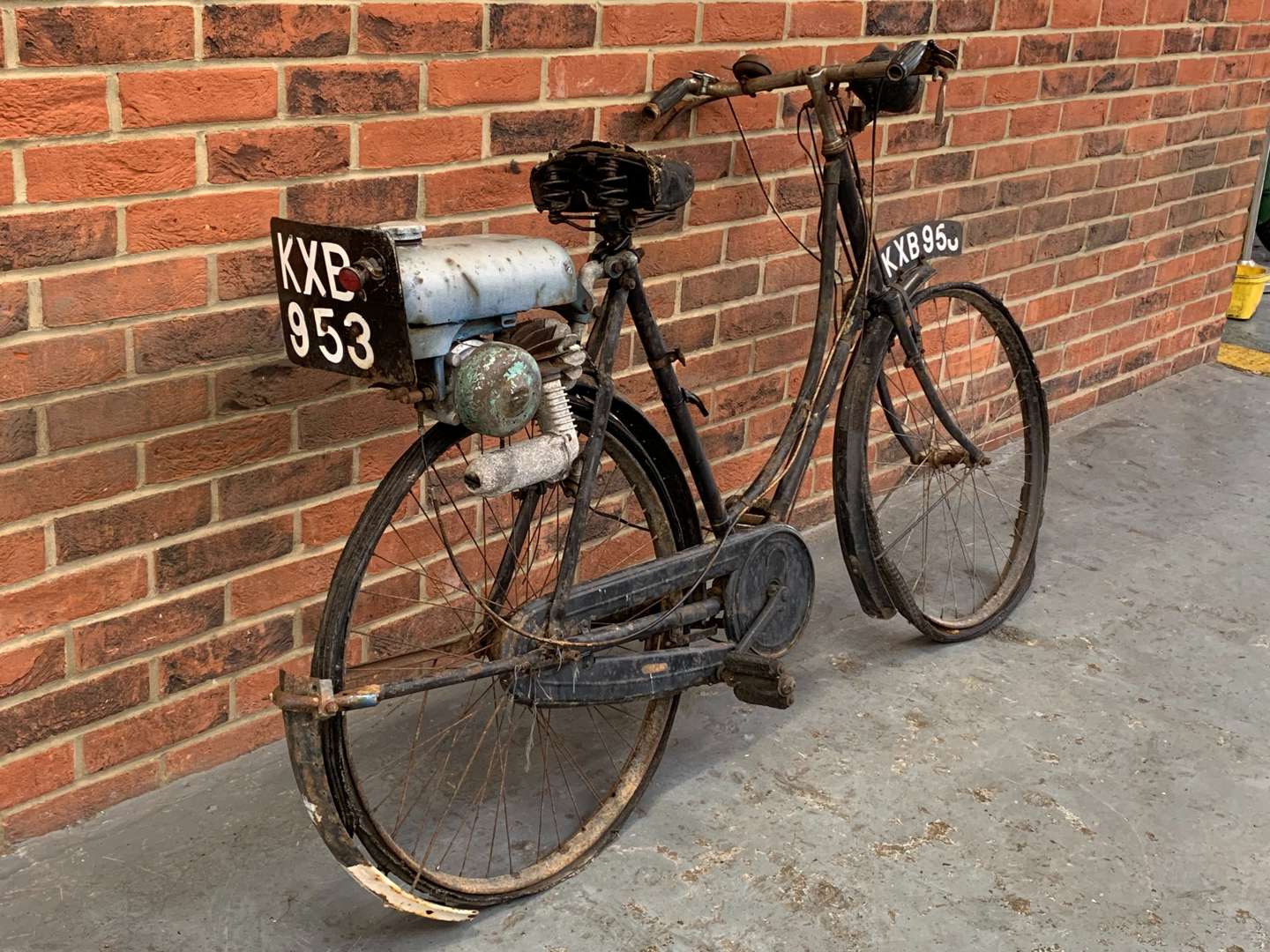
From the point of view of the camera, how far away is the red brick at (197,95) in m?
2.25

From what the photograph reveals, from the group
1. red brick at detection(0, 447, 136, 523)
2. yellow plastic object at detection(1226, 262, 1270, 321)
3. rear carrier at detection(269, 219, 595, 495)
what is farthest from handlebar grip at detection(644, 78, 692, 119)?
yellow plastic object at detection(1226, 262, 1270, 321)

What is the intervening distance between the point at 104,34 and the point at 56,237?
12.4 inches

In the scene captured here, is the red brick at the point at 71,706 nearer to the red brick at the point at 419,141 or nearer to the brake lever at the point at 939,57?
the red brick at the point at 419,141

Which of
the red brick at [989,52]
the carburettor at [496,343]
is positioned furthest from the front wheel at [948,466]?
the carburettor at [496,343]

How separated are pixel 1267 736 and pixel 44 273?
2534 millimetres

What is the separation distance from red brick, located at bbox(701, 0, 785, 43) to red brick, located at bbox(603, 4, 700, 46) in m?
0.05

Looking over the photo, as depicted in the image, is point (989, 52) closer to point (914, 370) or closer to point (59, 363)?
point (914, 370)

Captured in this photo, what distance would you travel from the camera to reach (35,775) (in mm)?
2416

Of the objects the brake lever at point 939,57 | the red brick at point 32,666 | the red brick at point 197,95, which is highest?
the brake lever at point 939,57

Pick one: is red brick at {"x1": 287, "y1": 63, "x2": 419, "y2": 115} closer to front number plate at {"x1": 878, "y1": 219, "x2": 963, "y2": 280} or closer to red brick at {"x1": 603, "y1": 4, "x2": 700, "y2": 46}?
red brick at {"x1": 603, "y1": 4, "x2": 700, "y2": 46}

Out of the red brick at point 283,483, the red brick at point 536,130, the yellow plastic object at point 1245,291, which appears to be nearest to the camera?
the red brick at point 283,483

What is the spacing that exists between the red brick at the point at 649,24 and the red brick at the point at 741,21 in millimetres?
49

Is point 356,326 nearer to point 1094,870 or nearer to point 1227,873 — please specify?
point 1094,870

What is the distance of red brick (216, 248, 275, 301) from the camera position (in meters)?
2.44
